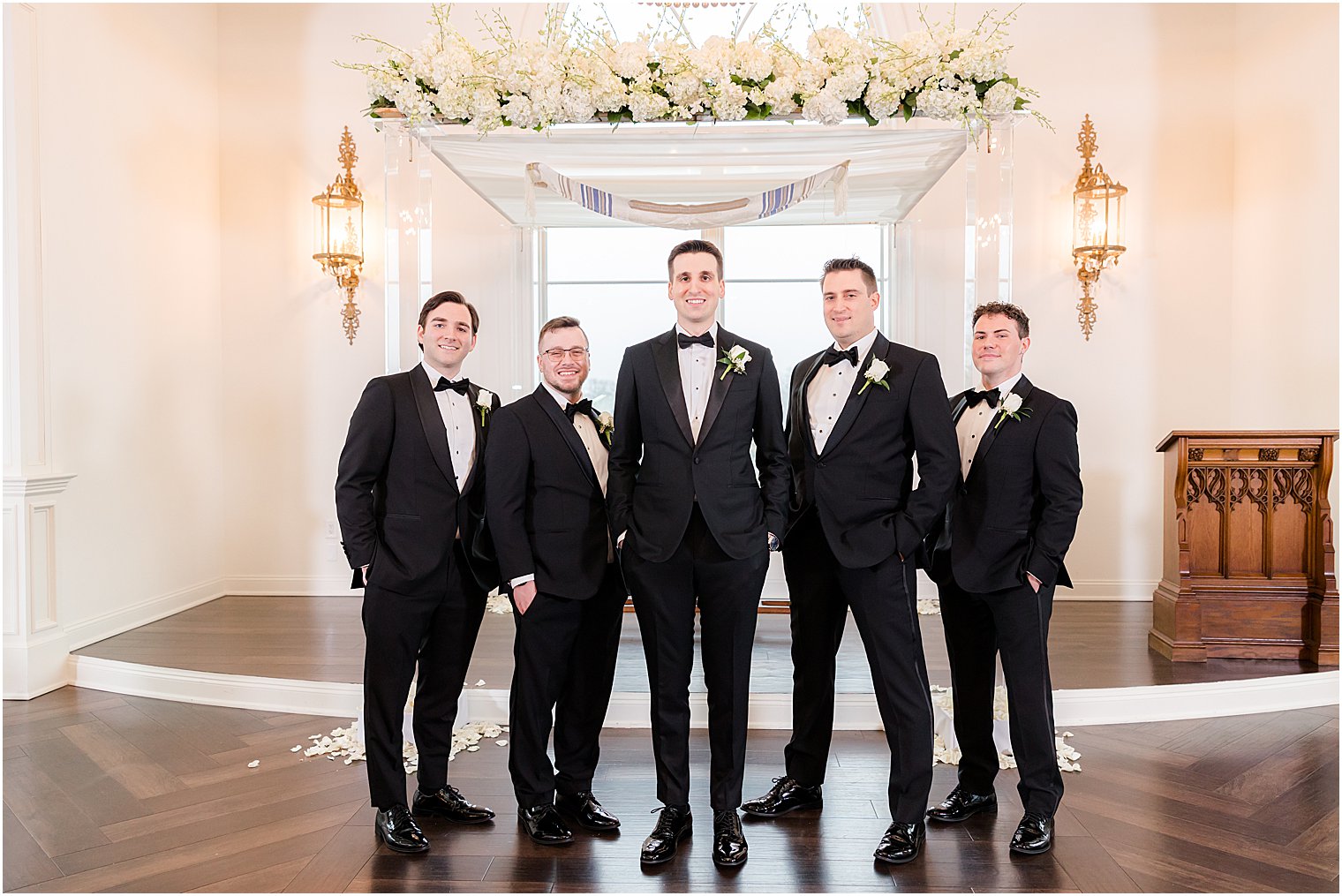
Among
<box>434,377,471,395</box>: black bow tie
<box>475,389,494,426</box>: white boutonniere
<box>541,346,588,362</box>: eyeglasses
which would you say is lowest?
<box>475,389,494,426</box>: white boutonniere

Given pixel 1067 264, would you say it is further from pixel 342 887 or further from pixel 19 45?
pixel 19 45

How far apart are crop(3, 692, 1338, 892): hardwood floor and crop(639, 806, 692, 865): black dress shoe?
0.13ft

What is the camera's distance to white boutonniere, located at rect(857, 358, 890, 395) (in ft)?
8.78

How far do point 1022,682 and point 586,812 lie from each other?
146 centimetres

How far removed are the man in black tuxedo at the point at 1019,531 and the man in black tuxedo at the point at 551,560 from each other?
116 centimetres

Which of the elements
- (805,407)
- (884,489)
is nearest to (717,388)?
(805,407)

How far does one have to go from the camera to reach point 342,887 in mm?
2506

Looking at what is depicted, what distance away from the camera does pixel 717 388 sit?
8.75 ft

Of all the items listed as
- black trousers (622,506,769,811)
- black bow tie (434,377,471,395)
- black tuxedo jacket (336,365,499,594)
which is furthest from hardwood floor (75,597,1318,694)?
black bow tie (434,377,471,395)

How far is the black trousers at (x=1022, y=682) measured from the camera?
2750mm

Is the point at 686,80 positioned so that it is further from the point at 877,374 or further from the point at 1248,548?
the point at 1248,548

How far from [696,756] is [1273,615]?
327 cm

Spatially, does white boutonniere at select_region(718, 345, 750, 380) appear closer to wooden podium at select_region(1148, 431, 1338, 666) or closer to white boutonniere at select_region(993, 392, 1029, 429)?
white boutonniere at select_region(993, 392, 1029, 429)

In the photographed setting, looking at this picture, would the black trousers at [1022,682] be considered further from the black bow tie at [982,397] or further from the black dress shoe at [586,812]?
the black dress shoe at [586,812]
